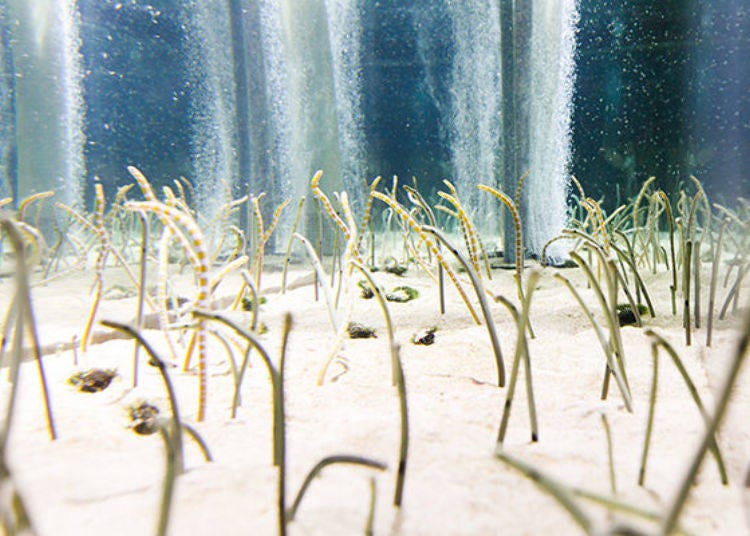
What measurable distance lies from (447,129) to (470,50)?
983 cm

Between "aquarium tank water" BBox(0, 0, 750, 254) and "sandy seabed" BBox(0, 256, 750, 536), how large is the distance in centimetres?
145

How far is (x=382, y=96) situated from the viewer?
17844 millimetres

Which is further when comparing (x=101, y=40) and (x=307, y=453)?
(x=101, y=40)

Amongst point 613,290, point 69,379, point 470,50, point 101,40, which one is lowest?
point 69,379

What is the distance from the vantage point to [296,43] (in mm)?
5715

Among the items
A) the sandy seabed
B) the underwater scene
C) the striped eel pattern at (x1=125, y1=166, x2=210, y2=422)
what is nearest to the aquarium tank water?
the underwater scene

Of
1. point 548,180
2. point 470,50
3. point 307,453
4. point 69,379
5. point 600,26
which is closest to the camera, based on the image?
point 307,453

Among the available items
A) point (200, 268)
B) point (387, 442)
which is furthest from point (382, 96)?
point (387, 442)

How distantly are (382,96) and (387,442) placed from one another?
1808 cm

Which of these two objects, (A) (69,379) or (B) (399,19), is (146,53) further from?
(A) (69,379)

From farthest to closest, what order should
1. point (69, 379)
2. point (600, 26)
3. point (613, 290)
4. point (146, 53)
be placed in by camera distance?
point (146, 53), point (600, 26), point (69, 379), point (613, 290)

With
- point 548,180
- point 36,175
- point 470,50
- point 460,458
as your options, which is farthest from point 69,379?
point 36,175

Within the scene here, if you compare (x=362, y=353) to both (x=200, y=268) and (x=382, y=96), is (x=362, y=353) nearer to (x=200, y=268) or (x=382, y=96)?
(x=200, y=268)

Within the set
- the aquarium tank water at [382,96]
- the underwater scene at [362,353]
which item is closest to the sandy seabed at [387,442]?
the underwater scene at [362,353]
